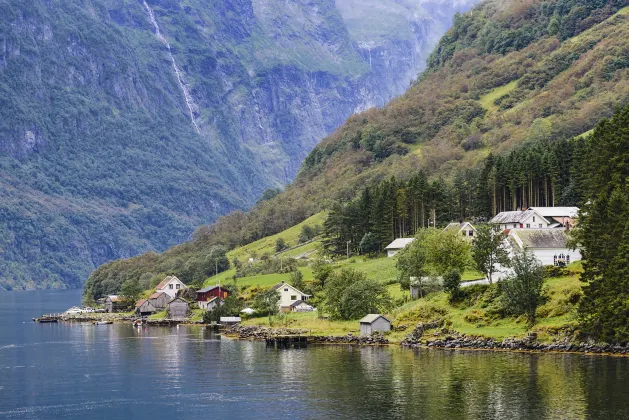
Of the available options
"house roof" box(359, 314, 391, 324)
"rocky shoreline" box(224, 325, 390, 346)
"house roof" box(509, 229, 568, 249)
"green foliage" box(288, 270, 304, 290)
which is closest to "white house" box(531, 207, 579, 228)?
"house roof" box(509, 229, 568, 249)

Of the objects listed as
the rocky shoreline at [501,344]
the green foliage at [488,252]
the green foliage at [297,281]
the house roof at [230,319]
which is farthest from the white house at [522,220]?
the house roof at [230,319]

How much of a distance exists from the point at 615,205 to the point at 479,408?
103 feet

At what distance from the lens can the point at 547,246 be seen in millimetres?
130625

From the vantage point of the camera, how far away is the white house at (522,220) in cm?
15405

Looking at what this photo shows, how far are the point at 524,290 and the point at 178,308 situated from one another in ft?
337

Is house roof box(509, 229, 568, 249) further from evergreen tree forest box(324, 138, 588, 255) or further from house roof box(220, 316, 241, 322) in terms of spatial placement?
house roof box(220, 316, 241, 322)

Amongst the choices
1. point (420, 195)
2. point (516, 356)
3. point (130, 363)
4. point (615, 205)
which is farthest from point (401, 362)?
point (420, 195)

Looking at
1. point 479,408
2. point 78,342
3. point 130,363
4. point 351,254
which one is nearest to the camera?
point 479,408

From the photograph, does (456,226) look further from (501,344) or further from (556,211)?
(501,344)

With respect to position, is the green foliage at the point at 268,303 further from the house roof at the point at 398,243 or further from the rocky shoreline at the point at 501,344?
the rocky shoreline at the point at 501,344

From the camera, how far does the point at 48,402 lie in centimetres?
9481

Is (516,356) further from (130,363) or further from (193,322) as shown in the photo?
(193,322)

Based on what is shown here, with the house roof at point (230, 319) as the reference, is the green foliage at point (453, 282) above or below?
above

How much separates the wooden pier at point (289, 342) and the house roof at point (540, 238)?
32040 millimetres
